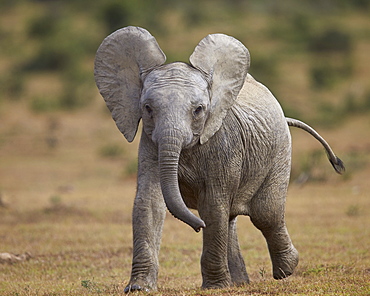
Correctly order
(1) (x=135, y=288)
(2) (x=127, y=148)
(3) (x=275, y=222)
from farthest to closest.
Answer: (2) (x=127, y=148) < (3) (x=275, y=222) < (1) (x=135, y=288)

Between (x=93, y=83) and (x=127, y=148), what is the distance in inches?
258

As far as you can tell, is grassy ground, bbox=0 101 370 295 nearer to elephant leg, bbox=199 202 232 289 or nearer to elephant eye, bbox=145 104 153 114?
elephant leg, bbox=199 202 232 289

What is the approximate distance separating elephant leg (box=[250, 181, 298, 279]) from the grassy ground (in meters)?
0.15

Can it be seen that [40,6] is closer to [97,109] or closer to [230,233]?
[97,109]

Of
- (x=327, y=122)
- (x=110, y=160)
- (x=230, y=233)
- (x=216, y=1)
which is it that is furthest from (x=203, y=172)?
(x=216, y=1)

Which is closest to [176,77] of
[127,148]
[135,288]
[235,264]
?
[135,288]

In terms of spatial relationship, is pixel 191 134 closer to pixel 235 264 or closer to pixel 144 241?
pixel 144 241

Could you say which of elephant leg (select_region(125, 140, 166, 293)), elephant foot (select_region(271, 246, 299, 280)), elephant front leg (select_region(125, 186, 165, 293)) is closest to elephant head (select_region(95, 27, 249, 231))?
elephant leg (select_region(125, 140, 166, 293))

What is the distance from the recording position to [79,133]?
61.5ft

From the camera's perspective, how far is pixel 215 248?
5699mm

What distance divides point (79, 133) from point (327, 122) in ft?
19.9

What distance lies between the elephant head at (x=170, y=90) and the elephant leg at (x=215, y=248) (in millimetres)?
550

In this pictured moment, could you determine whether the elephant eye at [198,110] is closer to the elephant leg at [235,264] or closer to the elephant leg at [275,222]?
the elephant leg at [275,222]

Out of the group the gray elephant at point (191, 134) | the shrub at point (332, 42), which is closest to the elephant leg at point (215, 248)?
the gray elephant at point (191, 134)
